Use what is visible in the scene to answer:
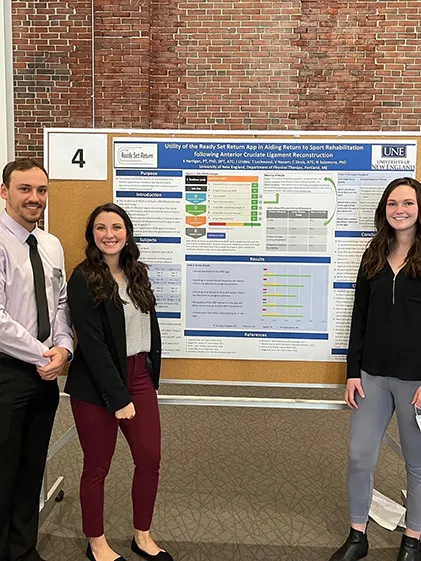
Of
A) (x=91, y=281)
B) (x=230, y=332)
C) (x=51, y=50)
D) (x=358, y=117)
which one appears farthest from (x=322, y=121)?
(x=91, y=281)

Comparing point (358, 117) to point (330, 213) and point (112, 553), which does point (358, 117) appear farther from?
point (112, 553)

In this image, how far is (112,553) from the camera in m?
2.21

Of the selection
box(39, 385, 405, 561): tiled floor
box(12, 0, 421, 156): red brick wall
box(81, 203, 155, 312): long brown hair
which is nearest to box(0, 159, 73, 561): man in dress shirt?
box(81, 203, 155, 312): long brown hair

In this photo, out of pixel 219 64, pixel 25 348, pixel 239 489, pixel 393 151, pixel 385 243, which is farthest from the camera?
pixel 219 64

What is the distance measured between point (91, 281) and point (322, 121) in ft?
15.6

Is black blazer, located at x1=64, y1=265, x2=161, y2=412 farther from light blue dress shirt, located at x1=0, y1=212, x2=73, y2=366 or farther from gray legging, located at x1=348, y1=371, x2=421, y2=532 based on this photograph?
gray legging, located at x1=348, y1=371, x2=421, y2=532

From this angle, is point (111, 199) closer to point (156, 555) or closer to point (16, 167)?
point (16, 167)

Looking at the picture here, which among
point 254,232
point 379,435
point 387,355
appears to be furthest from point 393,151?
point 379,435

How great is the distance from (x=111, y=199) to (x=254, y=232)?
70 centimetres

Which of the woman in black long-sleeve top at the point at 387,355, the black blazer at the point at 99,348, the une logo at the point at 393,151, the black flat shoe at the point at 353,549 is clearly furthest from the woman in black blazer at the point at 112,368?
the une logo at the point at 393,151

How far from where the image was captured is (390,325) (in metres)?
2.07

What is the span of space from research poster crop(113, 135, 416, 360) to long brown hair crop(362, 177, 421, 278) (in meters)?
0.17

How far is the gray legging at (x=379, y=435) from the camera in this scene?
2096mm

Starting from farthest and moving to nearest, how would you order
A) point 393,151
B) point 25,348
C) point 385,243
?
1. point 393,151
2. point 385,243
3. point 25,348
